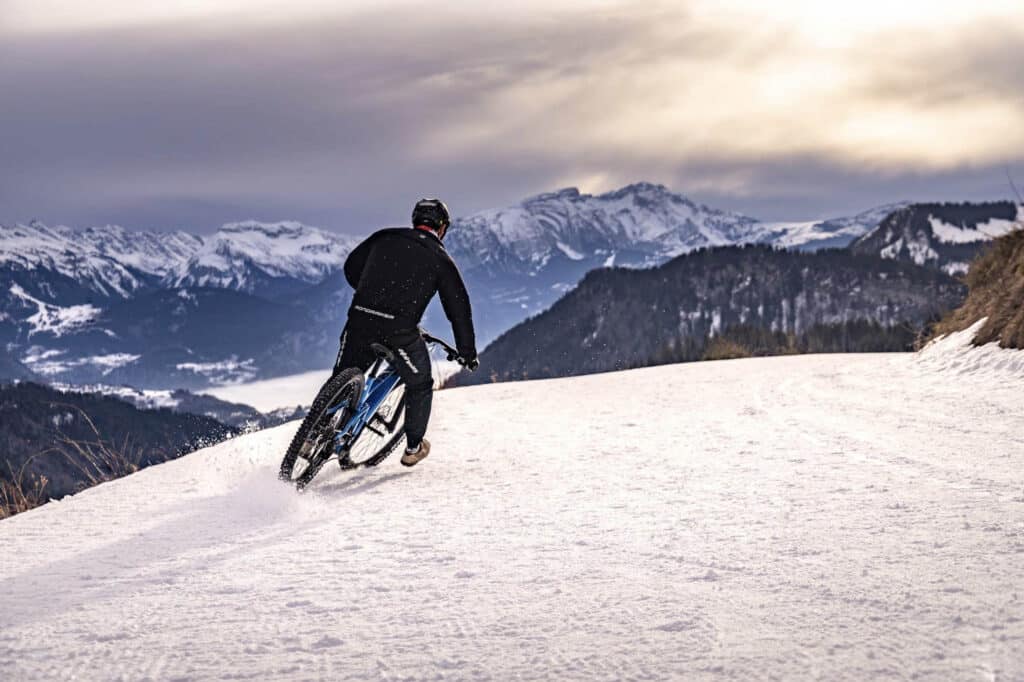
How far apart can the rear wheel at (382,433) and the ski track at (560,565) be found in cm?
16

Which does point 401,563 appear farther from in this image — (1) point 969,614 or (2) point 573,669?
(1) point 969,614

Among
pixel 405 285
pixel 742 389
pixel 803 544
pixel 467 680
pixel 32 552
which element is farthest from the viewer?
pixel 742 389

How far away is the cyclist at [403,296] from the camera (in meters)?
6.26

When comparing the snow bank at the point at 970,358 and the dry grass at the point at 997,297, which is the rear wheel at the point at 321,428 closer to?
the snow bank at the point at 970,358

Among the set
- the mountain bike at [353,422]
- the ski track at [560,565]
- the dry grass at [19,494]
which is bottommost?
the ski track at [560,565]

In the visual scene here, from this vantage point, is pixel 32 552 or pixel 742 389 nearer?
pixel 32 552

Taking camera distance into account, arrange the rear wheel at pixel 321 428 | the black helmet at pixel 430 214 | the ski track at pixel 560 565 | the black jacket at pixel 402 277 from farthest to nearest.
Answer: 1. the black helmet at pixel 430 214
2. the black jacket at pixel 402 277
3. the rear wheel at pixel 321 428
4. the ski track at pixel 560 565

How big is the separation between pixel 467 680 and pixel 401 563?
1418 millimetres

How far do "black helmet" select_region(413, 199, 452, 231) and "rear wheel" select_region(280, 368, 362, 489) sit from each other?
4.36 feet

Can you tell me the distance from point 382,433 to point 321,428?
94cm

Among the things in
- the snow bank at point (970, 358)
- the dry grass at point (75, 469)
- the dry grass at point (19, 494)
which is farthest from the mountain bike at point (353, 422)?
the snow bank at point (970, 358)

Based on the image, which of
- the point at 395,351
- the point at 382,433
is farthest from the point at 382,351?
the point at 382,433

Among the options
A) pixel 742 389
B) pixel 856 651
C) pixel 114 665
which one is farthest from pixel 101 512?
pixel 742 389

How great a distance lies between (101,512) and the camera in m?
5.57
